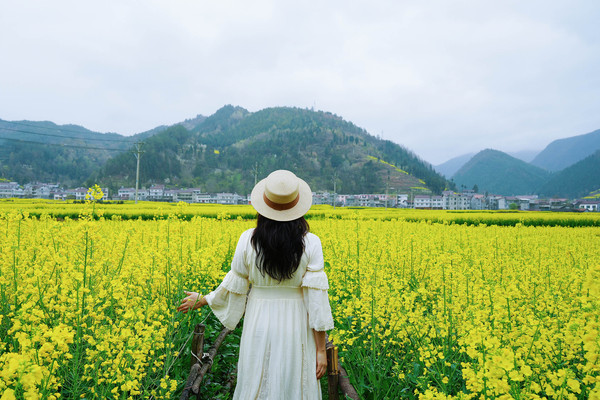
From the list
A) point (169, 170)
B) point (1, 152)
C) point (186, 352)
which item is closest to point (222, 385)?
point (186, 352)

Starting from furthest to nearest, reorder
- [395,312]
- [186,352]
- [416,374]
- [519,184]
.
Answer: [519,184] < [186,352] < [395,312] < [416,374]

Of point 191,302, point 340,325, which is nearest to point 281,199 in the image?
point 191,302

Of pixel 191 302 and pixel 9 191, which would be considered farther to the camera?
pixel 9 191

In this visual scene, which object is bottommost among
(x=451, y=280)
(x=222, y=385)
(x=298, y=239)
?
(x=222, y=385)

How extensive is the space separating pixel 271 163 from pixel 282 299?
118 meters

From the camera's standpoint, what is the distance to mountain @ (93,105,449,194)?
103425 mm

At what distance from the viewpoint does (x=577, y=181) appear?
382ft

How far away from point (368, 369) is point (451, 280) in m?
1.36

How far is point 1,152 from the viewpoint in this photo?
106m

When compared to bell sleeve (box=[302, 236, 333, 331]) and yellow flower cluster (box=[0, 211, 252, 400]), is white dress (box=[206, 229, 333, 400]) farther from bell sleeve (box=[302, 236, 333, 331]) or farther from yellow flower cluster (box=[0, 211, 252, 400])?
yellow flower cluster (box=[0, 211, 252, 400])

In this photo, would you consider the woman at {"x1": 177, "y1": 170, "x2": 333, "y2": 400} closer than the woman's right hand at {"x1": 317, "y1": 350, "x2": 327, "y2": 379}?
Yes

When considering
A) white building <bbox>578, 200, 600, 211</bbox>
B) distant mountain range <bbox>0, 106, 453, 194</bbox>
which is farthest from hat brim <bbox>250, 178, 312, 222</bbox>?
white building <bbox>578, 200, 600, 211</bbox>

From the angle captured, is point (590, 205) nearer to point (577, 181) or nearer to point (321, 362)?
point (577, 181)

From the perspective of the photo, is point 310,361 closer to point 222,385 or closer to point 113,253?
point 222,385
